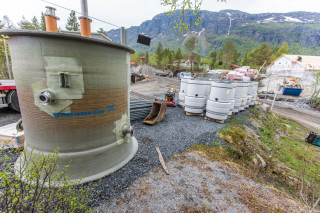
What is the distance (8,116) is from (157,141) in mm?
8347

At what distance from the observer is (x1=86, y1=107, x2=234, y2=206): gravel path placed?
129 inches

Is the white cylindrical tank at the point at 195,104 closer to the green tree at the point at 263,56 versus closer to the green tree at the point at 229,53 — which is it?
the green tree at the point at 263,56

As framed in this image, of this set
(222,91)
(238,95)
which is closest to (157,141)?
(222,91)

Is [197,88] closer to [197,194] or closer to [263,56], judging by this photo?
[197,194]

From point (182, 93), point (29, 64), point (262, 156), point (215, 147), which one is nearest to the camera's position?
point (29, 64)

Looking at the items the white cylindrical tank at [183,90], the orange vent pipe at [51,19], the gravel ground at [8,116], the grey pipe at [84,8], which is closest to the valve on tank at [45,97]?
the orange vent pipe at [51,19]

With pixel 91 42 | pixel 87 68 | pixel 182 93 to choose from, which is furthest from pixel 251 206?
pixel 182 93

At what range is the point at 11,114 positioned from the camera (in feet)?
25.1

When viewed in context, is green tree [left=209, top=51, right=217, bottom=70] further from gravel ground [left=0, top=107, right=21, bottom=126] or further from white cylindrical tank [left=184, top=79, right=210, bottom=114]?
gravel ground [left=0, top=107, right=21, bottom=126]

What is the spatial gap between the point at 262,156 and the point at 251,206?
3797 millimetres

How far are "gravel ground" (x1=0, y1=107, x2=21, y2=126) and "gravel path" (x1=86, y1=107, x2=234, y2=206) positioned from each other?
5967 mm

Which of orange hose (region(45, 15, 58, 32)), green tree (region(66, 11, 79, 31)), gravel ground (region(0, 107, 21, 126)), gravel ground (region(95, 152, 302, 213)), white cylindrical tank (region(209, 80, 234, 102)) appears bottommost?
gravel ground (region(95, 152, 302, 213))

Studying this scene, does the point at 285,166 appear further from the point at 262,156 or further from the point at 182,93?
the point at 182,93

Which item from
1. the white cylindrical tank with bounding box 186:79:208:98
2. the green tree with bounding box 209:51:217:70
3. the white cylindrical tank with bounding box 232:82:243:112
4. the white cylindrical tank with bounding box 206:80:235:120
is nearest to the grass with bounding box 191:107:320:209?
the white cylindrical tank with bounding box 206:80:235:120
